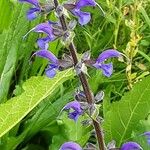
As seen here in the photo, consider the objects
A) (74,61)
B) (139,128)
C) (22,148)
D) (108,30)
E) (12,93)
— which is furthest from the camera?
(108,30)

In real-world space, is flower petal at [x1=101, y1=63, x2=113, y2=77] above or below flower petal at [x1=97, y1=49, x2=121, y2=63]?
below

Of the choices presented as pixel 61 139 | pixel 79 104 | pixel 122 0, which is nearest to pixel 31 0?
pixel 79 104

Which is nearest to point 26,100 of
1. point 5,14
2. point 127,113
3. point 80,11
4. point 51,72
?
point 127,113

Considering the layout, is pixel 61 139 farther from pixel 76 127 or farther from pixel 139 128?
pixel 139 128

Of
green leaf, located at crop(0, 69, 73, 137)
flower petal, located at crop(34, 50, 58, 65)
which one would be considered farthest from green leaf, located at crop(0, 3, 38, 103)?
flower petal, located at crop(34, 50, 58, 65)

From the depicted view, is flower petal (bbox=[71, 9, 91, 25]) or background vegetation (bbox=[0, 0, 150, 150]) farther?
background vegetation (bbox=[0, 0, 150, 150])

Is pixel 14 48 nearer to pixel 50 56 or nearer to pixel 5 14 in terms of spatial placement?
pixel 5 14

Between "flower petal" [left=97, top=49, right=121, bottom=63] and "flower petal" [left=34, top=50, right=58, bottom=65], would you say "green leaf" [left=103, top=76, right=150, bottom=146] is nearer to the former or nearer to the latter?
"flower petal" [left=97, top=49, right=121, bottom=63]
